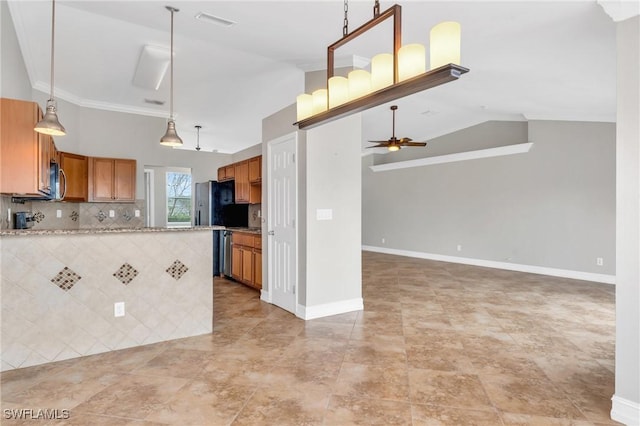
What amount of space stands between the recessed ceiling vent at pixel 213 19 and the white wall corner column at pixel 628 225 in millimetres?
2910

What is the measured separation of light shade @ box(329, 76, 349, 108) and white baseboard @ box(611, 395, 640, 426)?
7.66 ft

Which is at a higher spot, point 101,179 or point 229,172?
point 229,172

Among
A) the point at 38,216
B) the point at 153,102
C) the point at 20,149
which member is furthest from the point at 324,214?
the point at 38,216

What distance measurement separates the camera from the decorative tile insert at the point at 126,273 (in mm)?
3068

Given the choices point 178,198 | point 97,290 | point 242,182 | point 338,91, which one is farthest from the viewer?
point 178,198

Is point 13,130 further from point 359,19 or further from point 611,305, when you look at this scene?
point 611,305

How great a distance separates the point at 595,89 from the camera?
4.40 metres

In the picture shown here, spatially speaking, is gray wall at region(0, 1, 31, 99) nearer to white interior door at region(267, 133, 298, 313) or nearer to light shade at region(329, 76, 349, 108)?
white interior door at region(267, 133, 298, 313)

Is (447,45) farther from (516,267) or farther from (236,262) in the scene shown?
(516,267)

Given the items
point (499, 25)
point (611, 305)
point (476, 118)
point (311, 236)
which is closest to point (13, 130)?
point (311, 236)

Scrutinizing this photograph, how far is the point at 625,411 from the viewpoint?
2.02m

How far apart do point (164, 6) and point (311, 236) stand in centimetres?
254

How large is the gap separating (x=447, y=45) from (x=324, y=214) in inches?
104

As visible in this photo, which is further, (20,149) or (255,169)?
(255,169)
